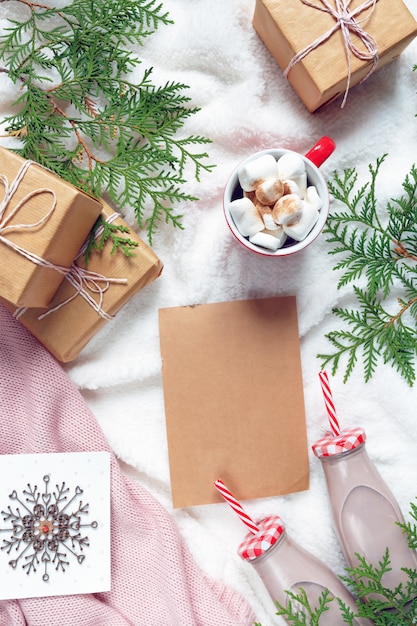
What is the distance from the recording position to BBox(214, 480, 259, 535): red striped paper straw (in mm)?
942

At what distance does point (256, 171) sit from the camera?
84cm

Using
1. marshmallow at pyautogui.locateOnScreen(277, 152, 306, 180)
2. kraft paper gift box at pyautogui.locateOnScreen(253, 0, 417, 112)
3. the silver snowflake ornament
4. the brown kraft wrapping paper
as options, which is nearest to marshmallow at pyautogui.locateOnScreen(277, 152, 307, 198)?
marshmallow at pyautogui.locateOnScreen(277, 152, 306, 180)

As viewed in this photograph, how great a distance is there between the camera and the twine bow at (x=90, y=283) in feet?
2.99

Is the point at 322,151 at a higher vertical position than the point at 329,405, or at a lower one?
higher

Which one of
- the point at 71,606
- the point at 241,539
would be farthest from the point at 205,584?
the point at 71,606

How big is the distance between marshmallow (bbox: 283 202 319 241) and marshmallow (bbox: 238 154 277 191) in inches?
2.6

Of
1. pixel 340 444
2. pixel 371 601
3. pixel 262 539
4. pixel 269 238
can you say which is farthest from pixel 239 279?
pixel 371 601

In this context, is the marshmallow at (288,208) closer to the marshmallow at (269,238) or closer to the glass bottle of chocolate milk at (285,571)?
the marshmallow at (269,238)

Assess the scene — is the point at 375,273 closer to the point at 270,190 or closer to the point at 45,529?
→ the point at 270,190

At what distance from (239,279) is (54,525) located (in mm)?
474

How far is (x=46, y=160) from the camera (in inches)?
35.3

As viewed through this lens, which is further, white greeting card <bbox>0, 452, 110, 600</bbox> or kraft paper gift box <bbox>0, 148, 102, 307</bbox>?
white greeting card <bbox>0, 452, 110, 600</bbox>

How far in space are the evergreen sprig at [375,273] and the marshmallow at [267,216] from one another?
0.13 metres

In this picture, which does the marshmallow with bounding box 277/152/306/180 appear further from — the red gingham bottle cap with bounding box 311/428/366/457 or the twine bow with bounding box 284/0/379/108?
the red gingham bottle cap with bounding box 311/428/366/457
